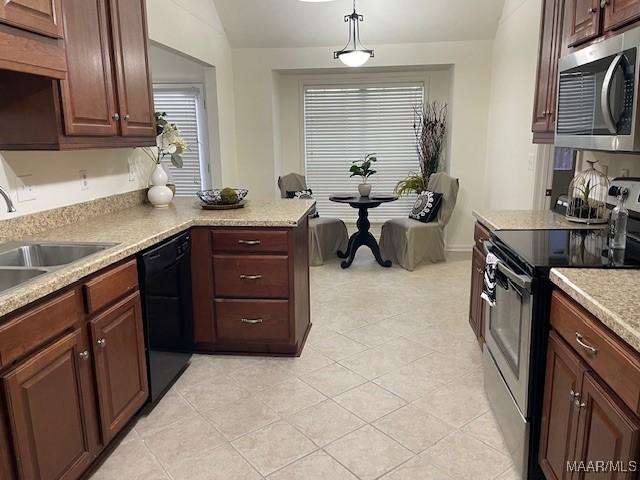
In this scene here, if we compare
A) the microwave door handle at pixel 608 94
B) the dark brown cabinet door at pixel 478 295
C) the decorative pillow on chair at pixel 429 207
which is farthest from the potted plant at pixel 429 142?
the microwave door handle at pixel 608 94

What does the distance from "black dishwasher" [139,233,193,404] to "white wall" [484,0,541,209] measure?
291cm

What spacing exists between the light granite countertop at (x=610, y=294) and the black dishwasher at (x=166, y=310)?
5.88ft

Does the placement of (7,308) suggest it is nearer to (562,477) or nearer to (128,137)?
(128,137)

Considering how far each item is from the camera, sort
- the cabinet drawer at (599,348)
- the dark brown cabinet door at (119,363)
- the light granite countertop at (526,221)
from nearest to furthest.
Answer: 1. the cabinet drawer at (599,348)
2. the dark brown cabinet door at (119,363)
3. the light granite countertop at (526,221)

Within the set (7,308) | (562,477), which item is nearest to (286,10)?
(7,308)

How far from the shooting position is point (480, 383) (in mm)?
2754

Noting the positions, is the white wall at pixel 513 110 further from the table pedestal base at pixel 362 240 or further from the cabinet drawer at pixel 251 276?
the cabinet drawer at pixel 251 276

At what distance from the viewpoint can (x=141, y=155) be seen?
3510 millimetres

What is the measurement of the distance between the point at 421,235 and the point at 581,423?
377 centimetres

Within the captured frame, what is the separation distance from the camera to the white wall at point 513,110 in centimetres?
412

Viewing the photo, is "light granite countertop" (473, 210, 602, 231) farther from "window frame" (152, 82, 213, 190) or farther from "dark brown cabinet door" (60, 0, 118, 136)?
"window frame" (152, 82, 213, 190)

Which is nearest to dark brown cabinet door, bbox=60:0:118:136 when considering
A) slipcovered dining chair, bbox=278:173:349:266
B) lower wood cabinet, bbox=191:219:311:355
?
lower wood cabinet, bbox=191:219:311:355

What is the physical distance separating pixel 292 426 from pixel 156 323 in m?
0.88

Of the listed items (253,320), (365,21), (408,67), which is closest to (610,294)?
(253,320)
